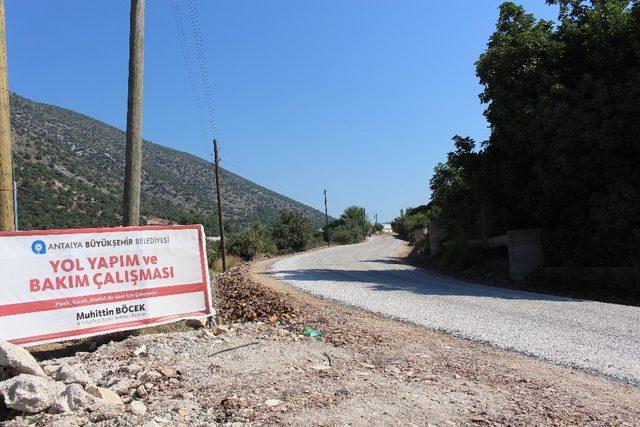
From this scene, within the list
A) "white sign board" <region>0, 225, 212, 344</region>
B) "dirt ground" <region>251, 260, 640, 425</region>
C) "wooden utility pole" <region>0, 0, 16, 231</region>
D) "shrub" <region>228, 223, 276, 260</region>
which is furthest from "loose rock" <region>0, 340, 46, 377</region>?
"shrub" <region>228, 223, 276, 260</region>

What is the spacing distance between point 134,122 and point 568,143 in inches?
466

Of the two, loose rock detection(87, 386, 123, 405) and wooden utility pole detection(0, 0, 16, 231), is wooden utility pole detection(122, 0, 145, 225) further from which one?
loose rock detection(87, 386, 123, 405)

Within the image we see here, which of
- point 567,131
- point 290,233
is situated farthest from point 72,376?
point 290,233

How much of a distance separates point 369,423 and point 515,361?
3.30 meters

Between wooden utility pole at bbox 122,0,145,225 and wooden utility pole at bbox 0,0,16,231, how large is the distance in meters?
1.66

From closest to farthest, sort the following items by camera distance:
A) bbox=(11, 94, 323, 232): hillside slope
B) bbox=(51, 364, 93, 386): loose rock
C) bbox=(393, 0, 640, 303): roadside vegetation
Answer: bbox=(51, 364, 93, 386): loose rock
bbox=(393, 0, 640, 303): roadside vegetation
bbox=(11, 94, 323, 232): hillside slope

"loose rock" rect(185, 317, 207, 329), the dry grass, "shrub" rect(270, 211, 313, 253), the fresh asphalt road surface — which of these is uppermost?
"shrub" rect(270, 211, 313, 253)

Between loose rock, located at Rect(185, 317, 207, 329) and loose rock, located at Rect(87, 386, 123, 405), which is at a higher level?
loose rock, located at Rect(185, 317, 207, 329)

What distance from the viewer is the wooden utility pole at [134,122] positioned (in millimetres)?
8406

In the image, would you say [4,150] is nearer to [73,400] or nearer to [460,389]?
[73,400]

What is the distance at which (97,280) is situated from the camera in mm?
7094

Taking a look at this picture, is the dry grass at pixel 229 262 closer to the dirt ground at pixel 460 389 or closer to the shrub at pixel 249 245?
the shrub at pixel 249 245

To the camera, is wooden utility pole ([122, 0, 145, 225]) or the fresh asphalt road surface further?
wooden utility pole ([122, 0, 145, 225])

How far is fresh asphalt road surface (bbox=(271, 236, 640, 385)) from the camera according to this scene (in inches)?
285
